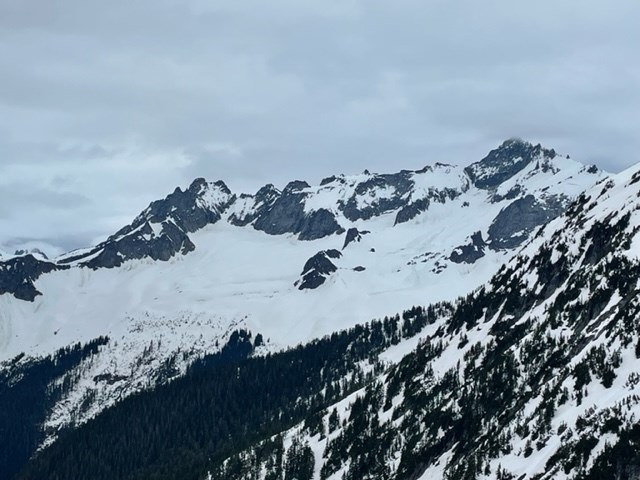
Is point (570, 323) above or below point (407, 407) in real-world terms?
above

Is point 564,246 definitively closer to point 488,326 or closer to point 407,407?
point 488,326

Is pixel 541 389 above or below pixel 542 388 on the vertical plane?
below

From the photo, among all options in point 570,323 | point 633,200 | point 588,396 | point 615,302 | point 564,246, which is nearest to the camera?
point 588,396

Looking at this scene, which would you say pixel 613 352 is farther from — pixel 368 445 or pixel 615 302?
pixel 368 445

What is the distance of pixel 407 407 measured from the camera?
187 m

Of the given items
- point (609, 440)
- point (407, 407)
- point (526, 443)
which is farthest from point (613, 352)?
point (407, 407)

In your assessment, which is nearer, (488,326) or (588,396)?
(588,396)

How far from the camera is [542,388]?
424 feet

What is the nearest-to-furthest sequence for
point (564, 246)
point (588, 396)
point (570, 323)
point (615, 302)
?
point (588, 396), point (615, 302), point (570, 323), point (564, 246)

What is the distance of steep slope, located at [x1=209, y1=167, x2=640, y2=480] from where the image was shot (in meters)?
100

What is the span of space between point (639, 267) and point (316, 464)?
88.7 m

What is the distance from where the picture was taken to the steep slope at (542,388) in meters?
100

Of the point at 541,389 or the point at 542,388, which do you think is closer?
the point at 541,389

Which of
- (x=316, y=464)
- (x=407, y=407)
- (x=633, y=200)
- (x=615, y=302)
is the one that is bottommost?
(x=316, y=464)
